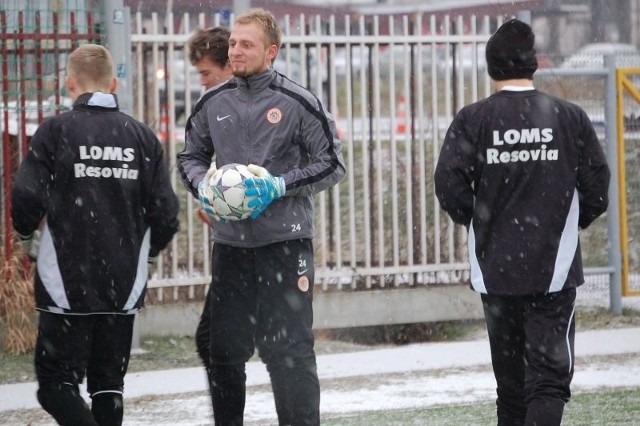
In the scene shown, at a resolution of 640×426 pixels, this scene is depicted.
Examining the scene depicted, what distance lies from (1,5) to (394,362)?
145 inches

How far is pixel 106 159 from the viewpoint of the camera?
5.52m

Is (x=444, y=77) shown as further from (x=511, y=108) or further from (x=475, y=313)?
(x=511, y=108)

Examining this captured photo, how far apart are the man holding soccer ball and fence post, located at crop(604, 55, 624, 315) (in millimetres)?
5284

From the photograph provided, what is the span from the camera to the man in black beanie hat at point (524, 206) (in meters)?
5.41

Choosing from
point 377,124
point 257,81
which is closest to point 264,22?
point 257,81

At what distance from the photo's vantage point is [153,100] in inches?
381

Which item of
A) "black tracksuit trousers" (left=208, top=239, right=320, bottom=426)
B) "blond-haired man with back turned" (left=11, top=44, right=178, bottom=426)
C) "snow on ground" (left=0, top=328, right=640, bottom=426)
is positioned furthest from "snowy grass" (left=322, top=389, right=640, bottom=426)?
"blond-haired man with back turned" (left=11, top=44, right=178, bottom=426)

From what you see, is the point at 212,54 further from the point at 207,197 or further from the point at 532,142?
the point at 532,142

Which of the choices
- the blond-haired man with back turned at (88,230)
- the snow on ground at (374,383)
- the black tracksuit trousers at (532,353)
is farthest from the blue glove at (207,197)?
the snow on ground at (374,383)

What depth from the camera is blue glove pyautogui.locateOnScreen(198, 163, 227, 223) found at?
5.57 meters

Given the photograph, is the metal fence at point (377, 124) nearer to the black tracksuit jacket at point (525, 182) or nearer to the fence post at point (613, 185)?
the fence post at point (613, 185)

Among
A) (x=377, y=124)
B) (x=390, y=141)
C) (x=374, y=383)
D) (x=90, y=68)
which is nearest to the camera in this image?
(x=90, y=68)

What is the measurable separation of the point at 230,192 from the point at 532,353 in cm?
141

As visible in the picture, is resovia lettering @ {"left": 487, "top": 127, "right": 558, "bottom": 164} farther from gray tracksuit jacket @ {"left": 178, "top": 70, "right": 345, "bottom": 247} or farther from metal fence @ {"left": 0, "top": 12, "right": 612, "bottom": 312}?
metal fence @ {"left": 0, "top": 12, "right": 612, "bottom": 312}
